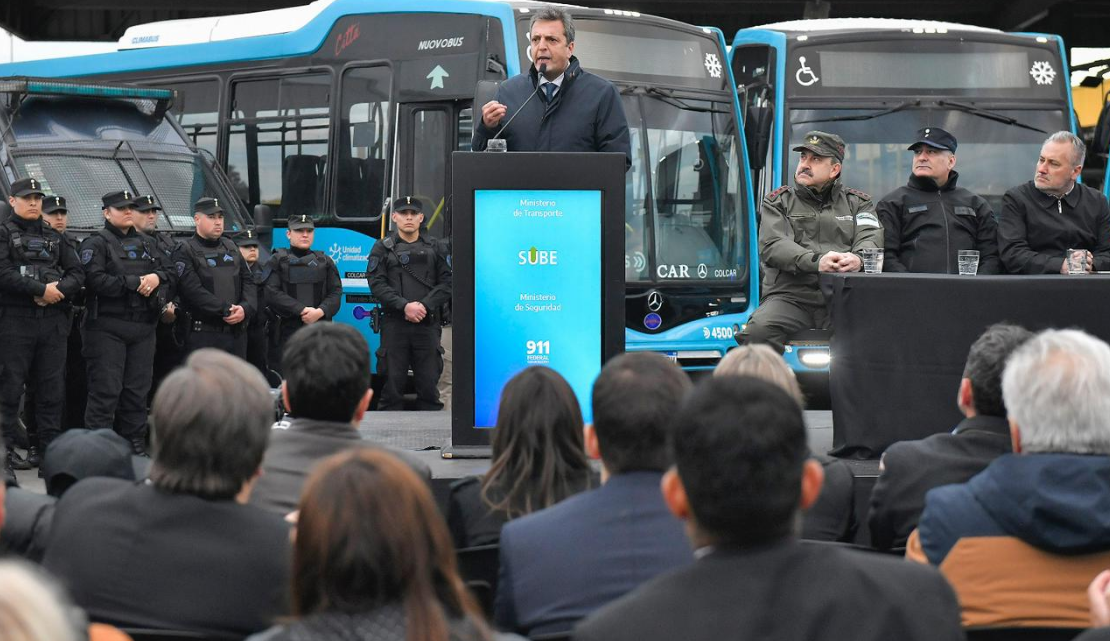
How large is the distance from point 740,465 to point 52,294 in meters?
8.16

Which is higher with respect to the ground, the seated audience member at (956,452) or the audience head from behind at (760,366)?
the audience head from behind at (760,366)

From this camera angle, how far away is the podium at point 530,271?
221 inches

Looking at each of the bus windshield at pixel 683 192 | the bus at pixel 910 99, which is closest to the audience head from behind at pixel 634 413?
the bus windshield at pixel 683 192

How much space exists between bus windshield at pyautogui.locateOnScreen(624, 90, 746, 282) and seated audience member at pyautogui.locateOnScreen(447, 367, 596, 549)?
807 cm

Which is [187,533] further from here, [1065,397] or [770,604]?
[1065,397]

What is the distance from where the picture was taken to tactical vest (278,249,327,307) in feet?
38.5

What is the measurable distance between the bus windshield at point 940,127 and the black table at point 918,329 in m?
6.90

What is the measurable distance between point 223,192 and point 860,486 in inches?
334

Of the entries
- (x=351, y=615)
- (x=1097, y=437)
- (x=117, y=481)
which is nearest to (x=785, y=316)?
(x=1097, y=437)

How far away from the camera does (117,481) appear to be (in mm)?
3102

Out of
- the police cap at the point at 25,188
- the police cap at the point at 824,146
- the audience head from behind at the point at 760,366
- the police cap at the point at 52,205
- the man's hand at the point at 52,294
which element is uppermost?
the police cap at the point at 824,146

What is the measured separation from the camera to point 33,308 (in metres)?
9.59

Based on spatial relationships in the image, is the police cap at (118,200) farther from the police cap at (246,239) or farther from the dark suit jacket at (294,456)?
the dark suit jacket at (294,456)

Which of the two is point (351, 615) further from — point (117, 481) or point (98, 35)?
point (98, 35)
